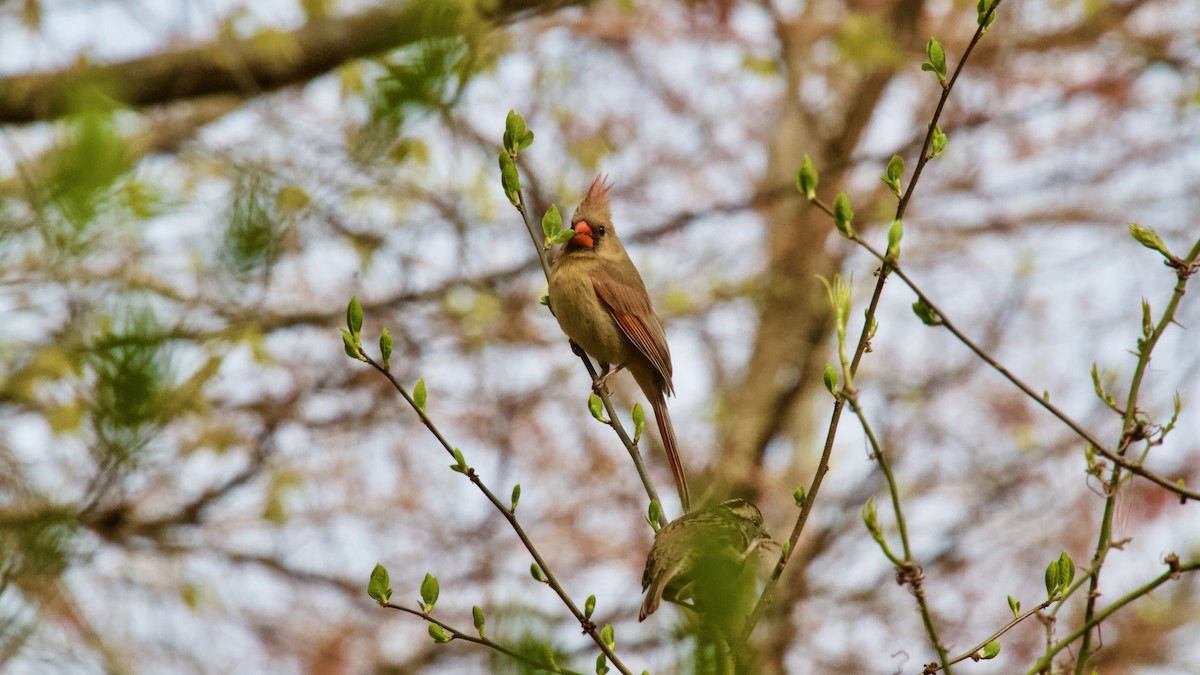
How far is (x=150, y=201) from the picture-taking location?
1442 millimetres

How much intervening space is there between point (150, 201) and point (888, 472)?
1043mm

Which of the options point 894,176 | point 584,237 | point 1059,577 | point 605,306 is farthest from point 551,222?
point 584,237

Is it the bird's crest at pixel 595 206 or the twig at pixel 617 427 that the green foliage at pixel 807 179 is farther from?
the bird's crest at pixel 595 206

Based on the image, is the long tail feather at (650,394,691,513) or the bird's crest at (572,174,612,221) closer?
the long tail feather at (650,394,691,513)

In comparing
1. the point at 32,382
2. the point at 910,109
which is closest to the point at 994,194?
the point at 910,109

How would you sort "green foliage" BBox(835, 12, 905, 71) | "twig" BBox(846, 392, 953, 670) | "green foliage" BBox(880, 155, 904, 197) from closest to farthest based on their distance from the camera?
"twig" BBox(846, 392, 953, 670) < "green foliage" BBox(880, 155, 904, 197) < "green foliage" BBox(835, 12, 905, 71)

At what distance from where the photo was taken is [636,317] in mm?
5109

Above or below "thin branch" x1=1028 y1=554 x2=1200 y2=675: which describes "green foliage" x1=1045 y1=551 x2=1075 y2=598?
above

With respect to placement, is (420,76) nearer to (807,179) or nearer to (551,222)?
(807,179)

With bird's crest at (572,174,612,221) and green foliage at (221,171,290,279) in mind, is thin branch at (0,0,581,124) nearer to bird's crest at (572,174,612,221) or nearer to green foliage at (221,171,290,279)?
bird's crest at (572,174,612,221)

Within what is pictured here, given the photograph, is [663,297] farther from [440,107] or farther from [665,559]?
[440,107]

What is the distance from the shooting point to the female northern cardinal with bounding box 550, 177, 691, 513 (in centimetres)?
503

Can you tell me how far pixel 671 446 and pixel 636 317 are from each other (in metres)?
0.91

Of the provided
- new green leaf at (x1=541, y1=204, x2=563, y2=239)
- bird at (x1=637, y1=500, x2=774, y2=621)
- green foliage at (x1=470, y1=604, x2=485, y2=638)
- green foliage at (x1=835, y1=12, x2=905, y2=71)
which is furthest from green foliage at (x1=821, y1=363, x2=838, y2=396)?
green foliage at (x1=835, y1=12, x2=905, y2=71)
